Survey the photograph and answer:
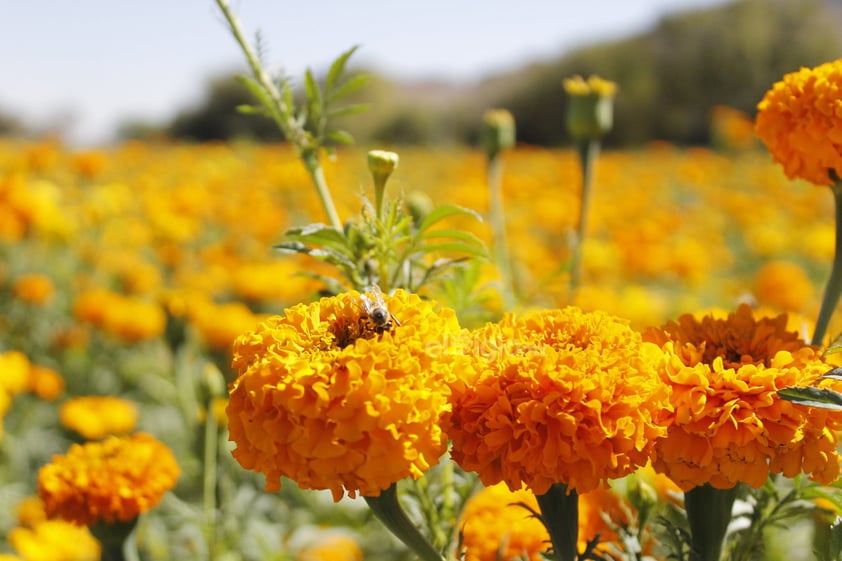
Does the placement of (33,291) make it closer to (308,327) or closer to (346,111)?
(346,111)

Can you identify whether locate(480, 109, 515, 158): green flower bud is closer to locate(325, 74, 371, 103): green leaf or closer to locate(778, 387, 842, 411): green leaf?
locate(325, 74, 371, 103): green leaf

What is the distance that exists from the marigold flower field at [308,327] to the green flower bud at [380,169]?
2 cm

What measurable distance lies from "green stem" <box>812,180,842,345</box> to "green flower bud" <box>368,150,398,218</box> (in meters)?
0.44

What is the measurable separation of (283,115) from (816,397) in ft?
1.85

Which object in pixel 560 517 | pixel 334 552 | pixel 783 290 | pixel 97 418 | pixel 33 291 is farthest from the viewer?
pixel 33 291

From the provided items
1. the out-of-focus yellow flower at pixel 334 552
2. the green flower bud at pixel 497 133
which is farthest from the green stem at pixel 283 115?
the green flower bud at pixel 497 133

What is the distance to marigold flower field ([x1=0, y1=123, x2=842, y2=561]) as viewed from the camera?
0.58 metres

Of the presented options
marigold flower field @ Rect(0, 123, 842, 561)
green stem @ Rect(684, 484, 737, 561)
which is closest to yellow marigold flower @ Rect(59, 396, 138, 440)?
marigold flower field @ Rect(0, 123, 842, 561)

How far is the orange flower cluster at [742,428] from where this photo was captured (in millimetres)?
597

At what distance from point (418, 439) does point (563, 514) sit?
0.18m

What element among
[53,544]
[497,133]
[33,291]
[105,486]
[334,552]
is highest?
[497,133]

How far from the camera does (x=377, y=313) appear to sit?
0.59 metres

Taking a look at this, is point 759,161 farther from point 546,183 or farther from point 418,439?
point 418,439

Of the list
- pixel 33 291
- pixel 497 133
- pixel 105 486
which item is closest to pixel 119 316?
pixel 33 291
